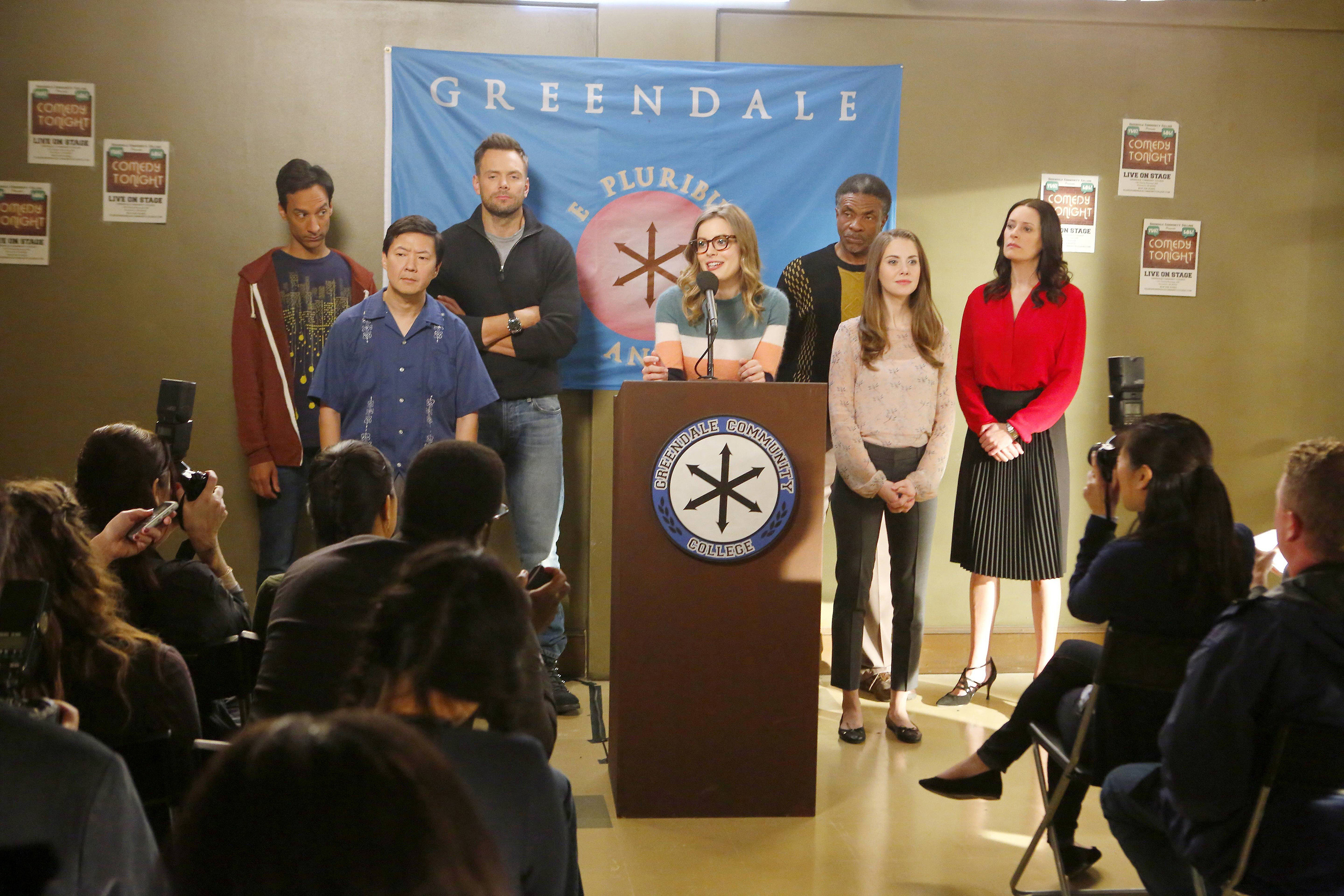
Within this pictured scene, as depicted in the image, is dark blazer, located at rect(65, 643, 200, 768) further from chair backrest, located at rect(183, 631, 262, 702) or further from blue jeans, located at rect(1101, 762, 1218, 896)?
blue jeans, located at rect(1101, 762, 1218, 896)

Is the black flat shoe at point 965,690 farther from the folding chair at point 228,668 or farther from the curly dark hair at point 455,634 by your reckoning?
the curly dark hair at point 455,634

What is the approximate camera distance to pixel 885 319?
3.93 metres

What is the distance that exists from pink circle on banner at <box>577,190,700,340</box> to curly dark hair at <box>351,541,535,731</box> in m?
3.28

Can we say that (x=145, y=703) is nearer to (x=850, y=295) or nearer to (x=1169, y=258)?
(x=850, y=295)

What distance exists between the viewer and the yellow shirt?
177 inches

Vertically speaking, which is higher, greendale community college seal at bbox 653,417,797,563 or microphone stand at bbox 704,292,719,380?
microphone stand at bbox 704,292,719,380

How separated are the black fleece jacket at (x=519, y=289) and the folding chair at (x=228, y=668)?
6.61 ft

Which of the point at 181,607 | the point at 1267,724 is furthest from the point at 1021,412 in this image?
the point at 181,607

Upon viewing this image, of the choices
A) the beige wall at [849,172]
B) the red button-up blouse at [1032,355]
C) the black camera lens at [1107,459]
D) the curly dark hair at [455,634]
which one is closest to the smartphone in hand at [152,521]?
the curly dark hair at [455,634]

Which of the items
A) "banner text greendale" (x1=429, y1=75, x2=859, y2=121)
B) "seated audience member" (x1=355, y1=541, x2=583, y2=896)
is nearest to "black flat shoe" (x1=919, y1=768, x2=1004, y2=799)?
"seated audience member" (x1=355, y1=541, x2=583, y2=896)

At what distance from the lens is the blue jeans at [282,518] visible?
177 inches

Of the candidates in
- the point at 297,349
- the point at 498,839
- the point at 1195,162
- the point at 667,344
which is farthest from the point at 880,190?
the point at 498,839

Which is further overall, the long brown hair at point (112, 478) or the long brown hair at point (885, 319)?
the long brown hair at point (885, 319)

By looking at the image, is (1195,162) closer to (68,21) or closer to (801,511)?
(801,511)
